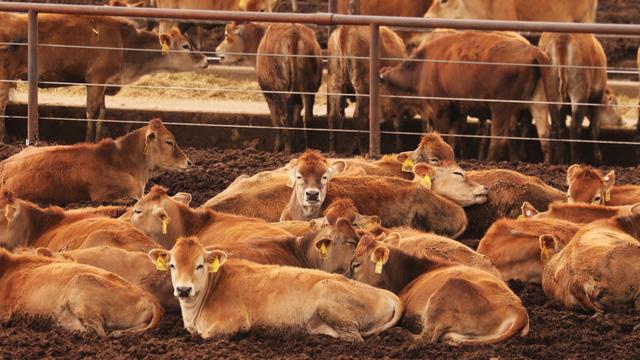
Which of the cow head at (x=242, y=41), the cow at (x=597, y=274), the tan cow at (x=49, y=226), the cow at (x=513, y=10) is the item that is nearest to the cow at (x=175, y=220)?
the tan cow at (x=49, y=226)

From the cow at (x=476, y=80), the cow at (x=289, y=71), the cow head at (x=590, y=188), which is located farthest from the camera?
the cow at (x=289, y=71)

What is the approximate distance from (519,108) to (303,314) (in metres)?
7.39

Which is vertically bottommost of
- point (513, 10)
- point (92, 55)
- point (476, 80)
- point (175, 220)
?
point (175, 220)

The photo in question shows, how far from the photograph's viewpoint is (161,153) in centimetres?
1312

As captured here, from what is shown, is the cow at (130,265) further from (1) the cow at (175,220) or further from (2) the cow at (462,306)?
(2) the cow at (462,306)

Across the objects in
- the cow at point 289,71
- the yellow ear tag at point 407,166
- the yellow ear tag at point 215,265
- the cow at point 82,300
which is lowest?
the cow at point 82,300

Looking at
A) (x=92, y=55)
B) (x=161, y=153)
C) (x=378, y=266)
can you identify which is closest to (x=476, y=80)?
(x=161, y=153)

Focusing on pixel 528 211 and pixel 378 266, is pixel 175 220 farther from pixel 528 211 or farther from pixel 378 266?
pixel 528 211

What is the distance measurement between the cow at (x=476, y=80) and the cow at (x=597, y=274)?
5325 mm

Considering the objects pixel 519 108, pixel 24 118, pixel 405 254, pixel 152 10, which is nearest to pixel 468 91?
pixel 519 108

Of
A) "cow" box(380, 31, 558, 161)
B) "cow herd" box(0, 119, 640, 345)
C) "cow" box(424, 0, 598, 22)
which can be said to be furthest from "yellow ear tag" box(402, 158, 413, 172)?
"cow" box(424, 0, 598, 22)

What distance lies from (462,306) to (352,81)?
27.4 feet

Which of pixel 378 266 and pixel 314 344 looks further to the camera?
pixel 378 266

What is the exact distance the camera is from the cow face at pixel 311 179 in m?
11.0
